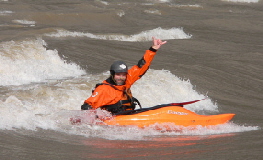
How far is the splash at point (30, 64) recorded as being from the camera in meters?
11.6

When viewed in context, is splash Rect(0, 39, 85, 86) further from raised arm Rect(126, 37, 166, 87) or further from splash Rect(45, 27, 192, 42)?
raised arm Rect(126, 37, 166, 87)

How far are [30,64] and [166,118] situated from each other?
20.7 feet

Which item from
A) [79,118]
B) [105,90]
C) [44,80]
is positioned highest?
[105,90]

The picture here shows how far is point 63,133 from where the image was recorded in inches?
249

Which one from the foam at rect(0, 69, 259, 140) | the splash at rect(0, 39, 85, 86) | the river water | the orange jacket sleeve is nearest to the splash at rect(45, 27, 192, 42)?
the river water

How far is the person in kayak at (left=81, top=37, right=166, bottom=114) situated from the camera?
21.7 feet

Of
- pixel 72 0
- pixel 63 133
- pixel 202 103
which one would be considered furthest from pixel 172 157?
pixel 72 0

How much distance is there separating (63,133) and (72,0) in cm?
2514

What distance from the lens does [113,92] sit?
6742mm

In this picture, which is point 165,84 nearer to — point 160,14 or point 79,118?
point 79,118

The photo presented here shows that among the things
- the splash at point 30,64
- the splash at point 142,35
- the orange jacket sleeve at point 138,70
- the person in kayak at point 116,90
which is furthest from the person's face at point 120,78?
the splash at point 142,35

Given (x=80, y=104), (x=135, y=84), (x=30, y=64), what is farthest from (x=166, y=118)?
(x=30, y=64)

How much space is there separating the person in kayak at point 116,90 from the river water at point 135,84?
0.35 meters

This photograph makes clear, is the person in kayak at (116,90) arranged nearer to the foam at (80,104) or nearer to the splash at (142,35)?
the foam at (80,104)
